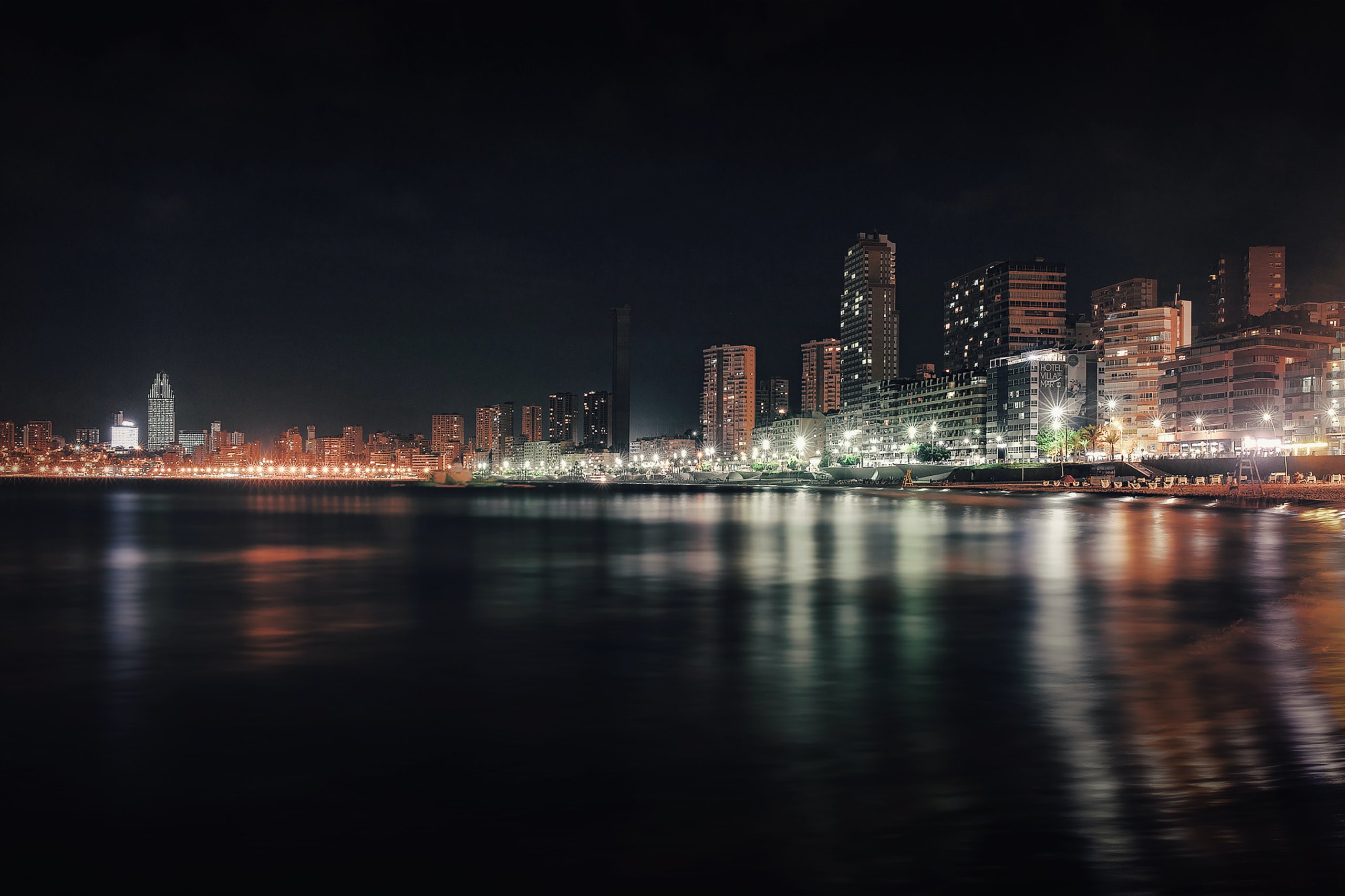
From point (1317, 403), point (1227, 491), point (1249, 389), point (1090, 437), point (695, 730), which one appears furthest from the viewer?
point (1090, 437)

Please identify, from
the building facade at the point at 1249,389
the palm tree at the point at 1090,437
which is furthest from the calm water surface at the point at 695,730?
the building facade at the point at 1249,389

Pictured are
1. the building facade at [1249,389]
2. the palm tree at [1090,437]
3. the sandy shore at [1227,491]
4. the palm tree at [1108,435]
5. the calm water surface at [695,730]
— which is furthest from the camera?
the palm tree at [1108,435]

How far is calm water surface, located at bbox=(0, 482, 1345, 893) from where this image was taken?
8.68 metres

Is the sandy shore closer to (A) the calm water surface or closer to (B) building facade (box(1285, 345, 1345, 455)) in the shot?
(B) building facade (box(1285, 345, 1345, 455))

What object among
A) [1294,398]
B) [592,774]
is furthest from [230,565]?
[1294,398]

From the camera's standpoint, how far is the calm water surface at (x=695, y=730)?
8680 millimetres

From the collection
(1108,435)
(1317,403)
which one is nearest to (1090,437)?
(1108,435)

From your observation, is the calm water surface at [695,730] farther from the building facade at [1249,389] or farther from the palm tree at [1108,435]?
the building facade at [1249,389]

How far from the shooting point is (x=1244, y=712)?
14211 millimetres

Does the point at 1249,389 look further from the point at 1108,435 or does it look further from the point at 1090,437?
the point at 1090,437

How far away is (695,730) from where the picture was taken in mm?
13578

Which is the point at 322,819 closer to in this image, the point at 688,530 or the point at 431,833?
the point at 431,833

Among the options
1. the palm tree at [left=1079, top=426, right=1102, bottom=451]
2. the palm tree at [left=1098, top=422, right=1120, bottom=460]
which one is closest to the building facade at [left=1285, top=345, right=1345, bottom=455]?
the palm tree at [left=1098, top=422, right=1120, bottom=460]

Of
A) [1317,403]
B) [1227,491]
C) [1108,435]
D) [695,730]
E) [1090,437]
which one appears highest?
[1317,403]
